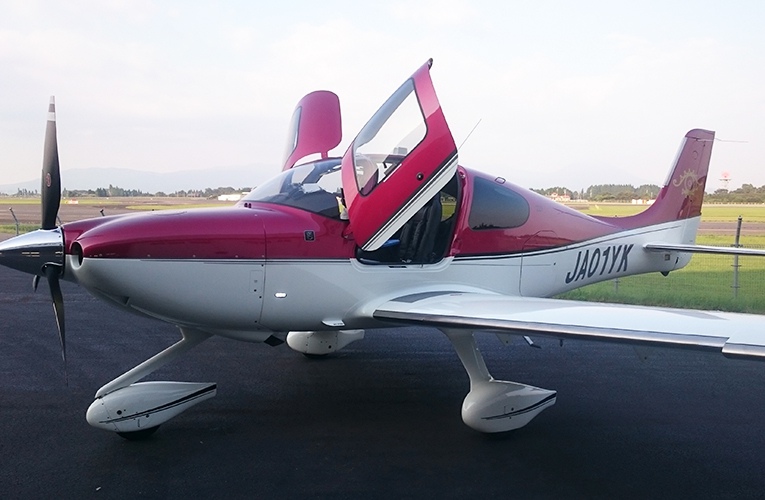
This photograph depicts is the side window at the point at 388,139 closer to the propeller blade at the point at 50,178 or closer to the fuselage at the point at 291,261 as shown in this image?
the fuselage at the point at 291,261

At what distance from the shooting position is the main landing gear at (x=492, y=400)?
4.49 m

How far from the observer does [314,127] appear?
22.1ft

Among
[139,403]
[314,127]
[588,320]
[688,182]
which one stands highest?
[314,127]

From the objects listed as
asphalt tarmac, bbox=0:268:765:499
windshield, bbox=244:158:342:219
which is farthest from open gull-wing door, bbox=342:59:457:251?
asphalt tarmac, bbox=0:268:765:499

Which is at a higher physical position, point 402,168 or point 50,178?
point 402,168

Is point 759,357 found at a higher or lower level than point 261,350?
higher

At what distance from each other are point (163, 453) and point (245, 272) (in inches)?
54.5

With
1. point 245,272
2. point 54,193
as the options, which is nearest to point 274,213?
point 245,272

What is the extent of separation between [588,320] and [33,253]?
363cm

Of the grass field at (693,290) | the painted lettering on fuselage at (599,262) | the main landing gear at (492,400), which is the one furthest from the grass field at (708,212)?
the main landing gear at (492,400)

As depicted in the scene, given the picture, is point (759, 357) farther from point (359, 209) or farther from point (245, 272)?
point (245, 272)

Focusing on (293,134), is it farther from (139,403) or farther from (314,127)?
(139,403)

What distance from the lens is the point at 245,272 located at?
4.30 m

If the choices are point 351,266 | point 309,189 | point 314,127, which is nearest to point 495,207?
point 351,266
